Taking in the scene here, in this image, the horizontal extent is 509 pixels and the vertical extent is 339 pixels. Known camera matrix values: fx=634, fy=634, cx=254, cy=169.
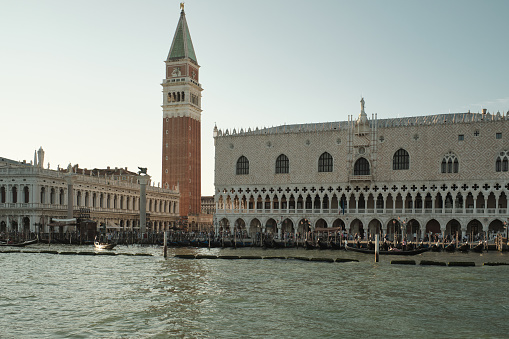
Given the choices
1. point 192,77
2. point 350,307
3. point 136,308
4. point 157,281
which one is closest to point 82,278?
point 157,281

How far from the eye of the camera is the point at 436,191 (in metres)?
49.7

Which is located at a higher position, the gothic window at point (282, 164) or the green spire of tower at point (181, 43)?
the green spire of tower at point (181, 43)

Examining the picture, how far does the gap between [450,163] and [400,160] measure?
12.7ft

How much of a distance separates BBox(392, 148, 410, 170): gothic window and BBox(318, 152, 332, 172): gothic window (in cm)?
536

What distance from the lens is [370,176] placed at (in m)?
51.4

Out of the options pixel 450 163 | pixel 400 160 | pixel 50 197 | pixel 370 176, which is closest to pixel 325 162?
pixel 370 176

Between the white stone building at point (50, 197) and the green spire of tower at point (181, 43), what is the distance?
17.9m

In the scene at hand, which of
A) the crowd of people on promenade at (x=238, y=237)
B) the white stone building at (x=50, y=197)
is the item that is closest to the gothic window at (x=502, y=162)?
the crowd of people on promenade at (x=238, y=237)

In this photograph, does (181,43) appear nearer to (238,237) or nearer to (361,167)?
(238,237)

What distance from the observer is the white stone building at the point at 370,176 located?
48688 mm

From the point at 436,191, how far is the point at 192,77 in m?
39.5

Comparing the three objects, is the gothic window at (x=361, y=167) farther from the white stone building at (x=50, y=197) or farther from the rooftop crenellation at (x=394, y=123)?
the white stone building at (x=50, y=197)

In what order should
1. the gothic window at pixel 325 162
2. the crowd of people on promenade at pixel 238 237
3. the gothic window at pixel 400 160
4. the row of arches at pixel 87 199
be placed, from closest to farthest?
the crowd of people on promenade at pixel 238 237 → the gothic window at pixel 400 160 → the gothic window at pixel 325 162 → the row of arches at pixel 87 199

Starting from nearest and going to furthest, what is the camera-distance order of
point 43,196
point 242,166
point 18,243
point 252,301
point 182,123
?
1. point 252,301
2. point 18,243
3. point 43,196
4. point 242,166
5. point 182,123
